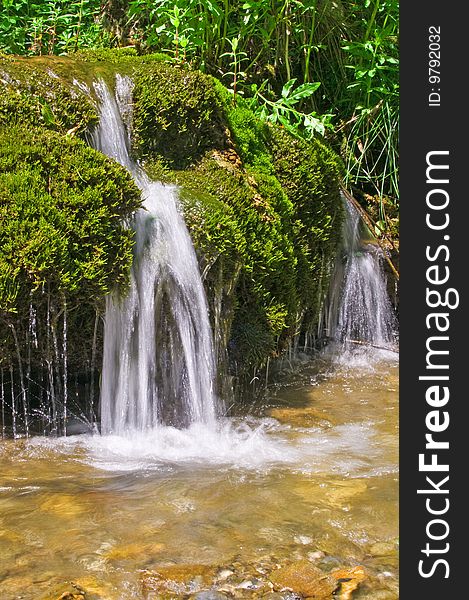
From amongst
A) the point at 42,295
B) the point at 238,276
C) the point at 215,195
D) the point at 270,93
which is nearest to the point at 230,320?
the point at 238,276

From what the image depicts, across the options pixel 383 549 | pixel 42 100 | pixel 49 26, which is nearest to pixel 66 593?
pixel 383 549

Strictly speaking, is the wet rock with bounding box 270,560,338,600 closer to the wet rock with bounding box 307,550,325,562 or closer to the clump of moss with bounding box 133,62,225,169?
the wet rock with bounding box 307,550,325,562

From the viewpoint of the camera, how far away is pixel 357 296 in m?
7.01

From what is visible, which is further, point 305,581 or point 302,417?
point 302,417

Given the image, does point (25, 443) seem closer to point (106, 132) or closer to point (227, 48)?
point (106, 132)

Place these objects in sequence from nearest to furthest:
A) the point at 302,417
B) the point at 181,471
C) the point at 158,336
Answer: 1. the point at 181,471
2. the point at 158,336
3. the point at 302,417

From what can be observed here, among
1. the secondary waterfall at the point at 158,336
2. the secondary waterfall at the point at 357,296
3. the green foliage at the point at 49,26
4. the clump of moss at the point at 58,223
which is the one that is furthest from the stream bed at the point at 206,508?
the green foliage at the point at 49,26

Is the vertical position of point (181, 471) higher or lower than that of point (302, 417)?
lower

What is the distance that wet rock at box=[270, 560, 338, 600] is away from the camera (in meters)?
2.84

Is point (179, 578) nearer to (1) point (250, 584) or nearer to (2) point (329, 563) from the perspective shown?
(1) point (250, 584)

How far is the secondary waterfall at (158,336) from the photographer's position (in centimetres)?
471

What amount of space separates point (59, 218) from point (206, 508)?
69.0 inches

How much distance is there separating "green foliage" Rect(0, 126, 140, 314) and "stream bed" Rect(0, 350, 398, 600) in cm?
93

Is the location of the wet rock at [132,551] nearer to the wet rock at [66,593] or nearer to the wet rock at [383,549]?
the wet rock at [66,593]
